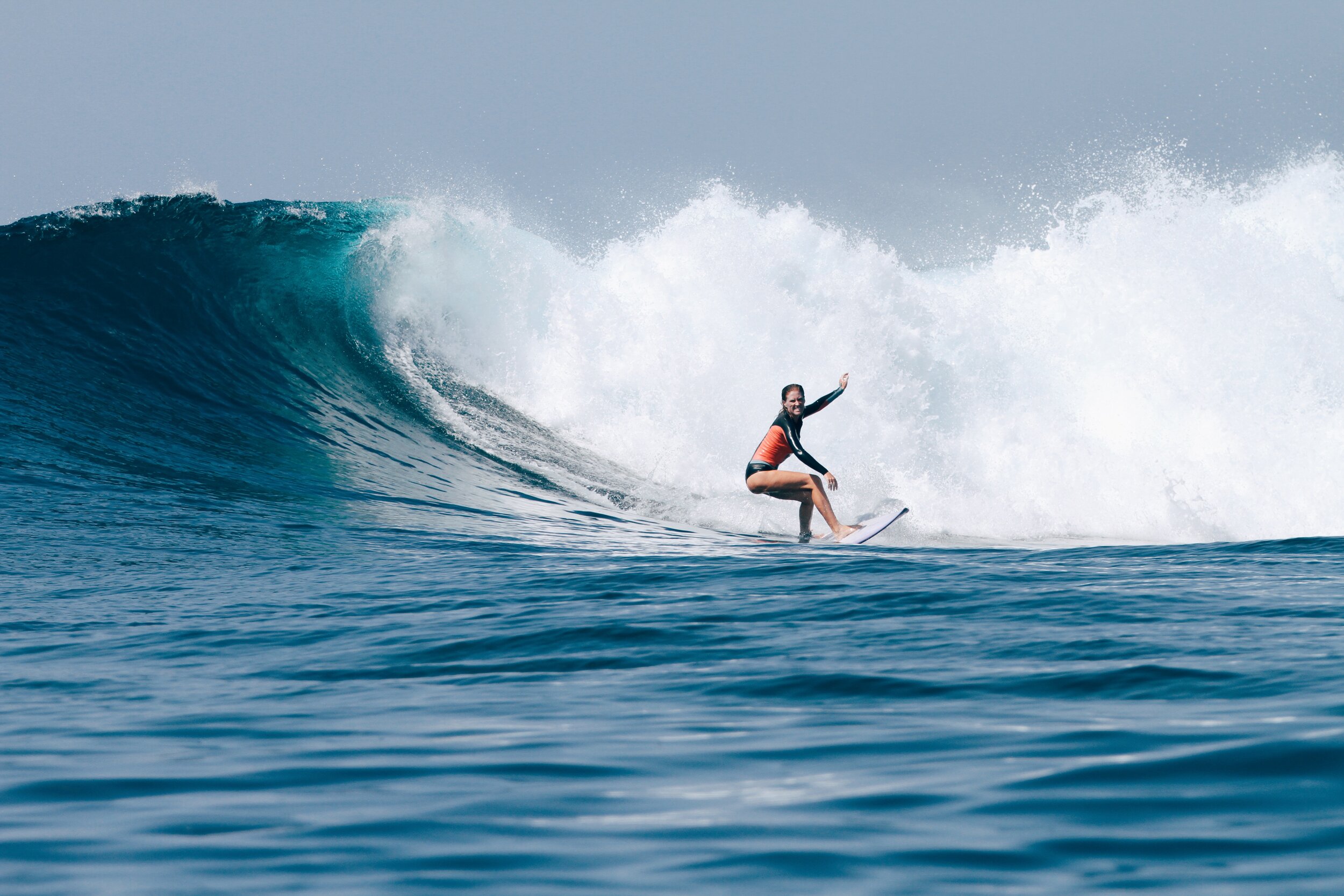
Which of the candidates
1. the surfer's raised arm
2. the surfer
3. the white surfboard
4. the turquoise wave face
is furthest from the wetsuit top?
the turquoise wave face

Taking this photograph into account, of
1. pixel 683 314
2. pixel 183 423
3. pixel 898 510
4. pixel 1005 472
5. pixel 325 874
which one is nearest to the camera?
pixel 325 874

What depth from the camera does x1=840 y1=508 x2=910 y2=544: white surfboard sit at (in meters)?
8.79

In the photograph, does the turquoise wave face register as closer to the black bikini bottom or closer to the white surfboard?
the black bikini bottom

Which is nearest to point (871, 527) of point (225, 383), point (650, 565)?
point (650, 565)

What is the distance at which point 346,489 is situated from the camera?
9.59 metres

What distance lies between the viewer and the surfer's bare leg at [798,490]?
355 inches

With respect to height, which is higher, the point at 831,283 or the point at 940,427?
the point at 831,283

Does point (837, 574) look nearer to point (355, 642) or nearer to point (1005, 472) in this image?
point (355, 642)

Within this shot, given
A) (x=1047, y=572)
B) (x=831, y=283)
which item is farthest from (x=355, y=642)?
(x=831, y=283)

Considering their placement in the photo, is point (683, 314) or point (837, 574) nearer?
point (837, 574)

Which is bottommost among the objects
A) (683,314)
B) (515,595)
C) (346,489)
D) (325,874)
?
(325,874)

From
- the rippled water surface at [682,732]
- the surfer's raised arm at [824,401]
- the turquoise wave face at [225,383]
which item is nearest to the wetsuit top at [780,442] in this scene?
the surfer's raised arm at [824,401]

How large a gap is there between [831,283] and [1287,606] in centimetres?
873

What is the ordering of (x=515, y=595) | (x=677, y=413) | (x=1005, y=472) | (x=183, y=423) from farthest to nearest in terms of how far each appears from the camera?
(x=677, y=413) < (x=1005, y=472) < (x=183, y=423) < (x=515, y=595)
